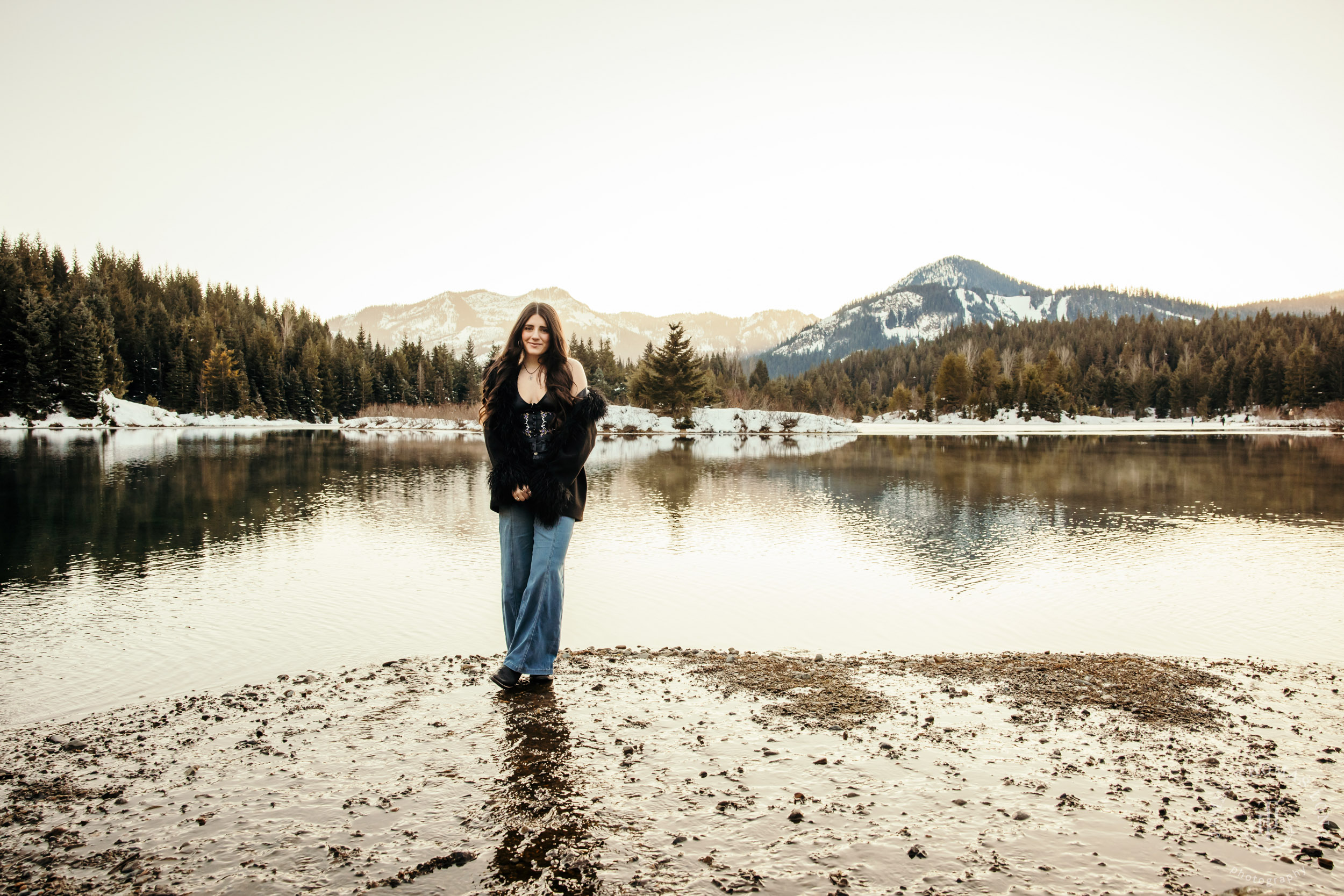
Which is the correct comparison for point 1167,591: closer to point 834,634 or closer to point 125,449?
point 834,634

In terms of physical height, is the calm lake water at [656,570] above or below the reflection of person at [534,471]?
below

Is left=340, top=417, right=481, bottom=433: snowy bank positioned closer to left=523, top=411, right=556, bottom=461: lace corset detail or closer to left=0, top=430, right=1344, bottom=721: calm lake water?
left=0, top=430, right=1344, bottom=721: calm lake water

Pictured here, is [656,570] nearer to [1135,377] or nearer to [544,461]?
[544,461]

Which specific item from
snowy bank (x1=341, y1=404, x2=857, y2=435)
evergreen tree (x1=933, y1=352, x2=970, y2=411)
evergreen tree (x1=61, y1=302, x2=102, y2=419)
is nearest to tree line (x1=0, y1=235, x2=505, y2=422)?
evergreen tree (x1=61, y1=302, x2=102, y2=419)

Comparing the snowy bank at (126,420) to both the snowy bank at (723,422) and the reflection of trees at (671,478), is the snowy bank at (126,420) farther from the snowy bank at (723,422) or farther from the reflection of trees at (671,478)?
the reflection of trees at (671,478)

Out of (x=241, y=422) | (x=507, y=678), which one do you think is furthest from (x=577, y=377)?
(x=241, y=422)

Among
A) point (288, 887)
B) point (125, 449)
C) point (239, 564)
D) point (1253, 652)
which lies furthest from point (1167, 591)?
point (125, 449)

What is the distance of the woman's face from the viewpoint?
627 centimetres

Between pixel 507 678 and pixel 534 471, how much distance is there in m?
1.70

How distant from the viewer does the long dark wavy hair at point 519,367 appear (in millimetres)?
6238

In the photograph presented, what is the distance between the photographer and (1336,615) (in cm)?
995

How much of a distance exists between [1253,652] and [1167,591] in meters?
3.24

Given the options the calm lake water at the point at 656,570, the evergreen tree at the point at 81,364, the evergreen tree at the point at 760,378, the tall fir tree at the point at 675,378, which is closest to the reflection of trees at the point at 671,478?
the calm lake water at the point at 656,570

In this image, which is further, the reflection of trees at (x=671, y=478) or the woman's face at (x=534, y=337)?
the reflection of trees at (x=671, y=478)
